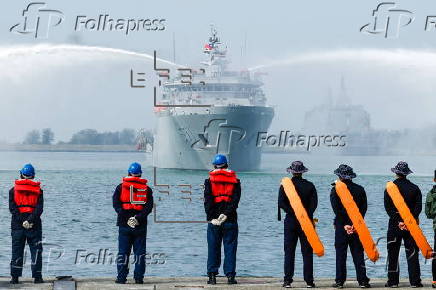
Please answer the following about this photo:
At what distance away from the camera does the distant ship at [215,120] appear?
3366 inches

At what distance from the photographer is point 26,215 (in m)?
14.8

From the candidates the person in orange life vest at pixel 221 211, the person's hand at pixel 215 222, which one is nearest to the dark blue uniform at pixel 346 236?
the person in orange life vest at pixel 221 211

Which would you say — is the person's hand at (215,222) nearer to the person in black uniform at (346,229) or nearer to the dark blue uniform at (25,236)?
the person in black uniform at (346,229)

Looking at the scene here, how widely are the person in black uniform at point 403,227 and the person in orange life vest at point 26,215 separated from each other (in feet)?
18.7

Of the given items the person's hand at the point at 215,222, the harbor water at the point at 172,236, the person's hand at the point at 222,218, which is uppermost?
the person's hand at the point at 222,218

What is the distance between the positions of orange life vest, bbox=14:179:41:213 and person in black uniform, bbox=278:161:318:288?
4.01 metres

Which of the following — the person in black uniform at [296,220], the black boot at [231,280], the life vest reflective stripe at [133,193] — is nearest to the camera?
the person in black uniform at [296,220]

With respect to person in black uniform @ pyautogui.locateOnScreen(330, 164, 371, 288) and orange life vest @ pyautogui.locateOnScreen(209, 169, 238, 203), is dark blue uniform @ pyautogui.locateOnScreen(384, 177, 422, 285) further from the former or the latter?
orange life vest @ pyautogui.locateOnScreen(209, 169, 238, 203)

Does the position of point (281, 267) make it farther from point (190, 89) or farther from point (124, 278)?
point (190, 89)

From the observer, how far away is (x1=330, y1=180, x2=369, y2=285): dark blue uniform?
1438 cm

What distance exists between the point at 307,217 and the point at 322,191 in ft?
193

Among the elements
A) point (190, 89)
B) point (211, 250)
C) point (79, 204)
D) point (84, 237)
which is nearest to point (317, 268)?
point (211, 250)

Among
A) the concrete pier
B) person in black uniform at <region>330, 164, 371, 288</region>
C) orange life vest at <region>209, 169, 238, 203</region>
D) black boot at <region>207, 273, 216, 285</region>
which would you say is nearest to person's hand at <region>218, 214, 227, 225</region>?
orange life vest at <region>209, 169, 238, 203</region>

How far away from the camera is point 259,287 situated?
47.4 ft
